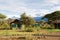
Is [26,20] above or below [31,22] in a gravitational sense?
above

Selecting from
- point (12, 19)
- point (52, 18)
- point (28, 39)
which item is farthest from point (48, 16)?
point (28, 39)

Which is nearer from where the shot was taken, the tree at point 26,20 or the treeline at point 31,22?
the treeline at point 31,22

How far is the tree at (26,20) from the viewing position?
5128cm

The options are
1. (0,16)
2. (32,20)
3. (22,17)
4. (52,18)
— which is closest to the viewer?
(32,20)

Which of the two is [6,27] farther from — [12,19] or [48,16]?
[48,16]

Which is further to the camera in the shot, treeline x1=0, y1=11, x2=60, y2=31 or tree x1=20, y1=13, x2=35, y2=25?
tree x1=20, y1=13, x2=35, y2=25

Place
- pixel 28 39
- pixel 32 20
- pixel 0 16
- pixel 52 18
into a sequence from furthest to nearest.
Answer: pixel 52 18 → pixel 0 16 → pixel 32 20 → pixel 28 39

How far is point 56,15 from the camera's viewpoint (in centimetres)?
6469

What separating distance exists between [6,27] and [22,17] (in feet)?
48.2

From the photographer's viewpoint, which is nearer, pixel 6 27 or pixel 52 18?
pixel 6 27

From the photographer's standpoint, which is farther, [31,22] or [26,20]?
[26,20]

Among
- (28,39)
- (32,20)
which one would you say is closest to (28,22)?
(32,20)

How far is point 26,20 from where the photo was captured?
53812 mm

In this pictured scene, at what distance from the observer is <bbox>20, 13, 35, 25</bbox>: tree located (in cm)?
5128
